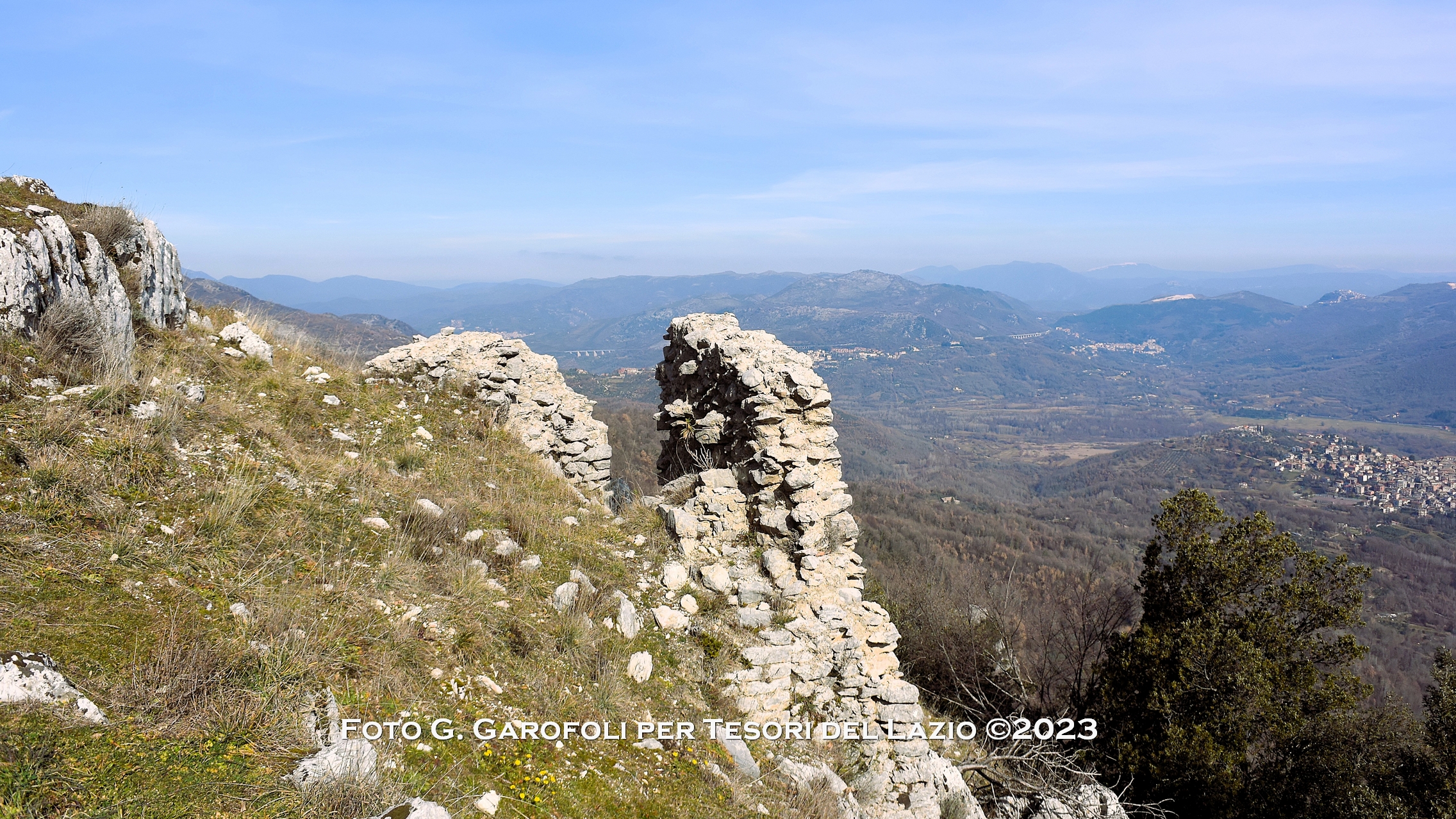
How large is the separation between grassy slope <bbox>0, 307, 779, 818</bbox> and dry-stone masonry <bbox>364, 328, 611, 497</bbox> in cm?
386

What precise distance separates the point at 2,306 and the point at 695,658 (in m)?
8.03

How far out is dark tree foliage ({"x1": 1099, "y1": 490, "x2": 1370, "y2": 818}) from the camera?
345 inches

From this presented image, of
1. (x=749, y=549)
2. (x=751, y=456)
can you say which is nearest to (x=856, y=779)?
(x=749, y=549)

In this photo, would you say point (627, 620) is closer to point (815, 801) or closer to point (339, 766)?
point (815, 801)

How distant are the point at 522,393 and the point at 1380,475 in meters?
174

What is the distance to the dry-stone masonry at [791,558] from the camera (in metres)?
6.82

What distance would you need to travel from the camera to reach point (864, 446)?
161625 mm

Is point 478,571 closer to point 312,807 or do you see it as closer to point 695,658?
point 695,658

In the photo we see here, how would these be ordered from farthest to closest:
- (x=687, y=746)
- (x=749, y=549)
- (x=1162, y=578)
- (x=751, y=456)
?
(x=1162, y=578), (x=751, y=456), (x=749, y=549), (x=687, y=746)

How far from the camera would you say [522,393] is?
12.4 m

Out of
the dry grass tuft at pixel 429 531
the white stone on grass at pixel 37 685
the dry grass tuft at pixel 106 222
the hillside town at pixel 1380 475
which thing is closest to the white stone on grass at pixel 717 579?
the dry grass tuft at pixel 429 531

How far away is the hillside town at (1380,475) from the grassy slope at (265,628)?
148 meters

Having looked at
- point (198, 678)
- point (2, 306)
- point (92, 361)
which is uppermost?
point (2, 306)

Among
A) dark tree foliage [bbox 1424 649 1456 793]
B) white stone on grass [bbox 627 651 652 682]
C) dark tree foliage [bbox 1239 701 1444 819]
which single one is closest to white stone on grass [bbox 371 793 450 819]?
white stone on grass [bbox 627 651 652 682]
